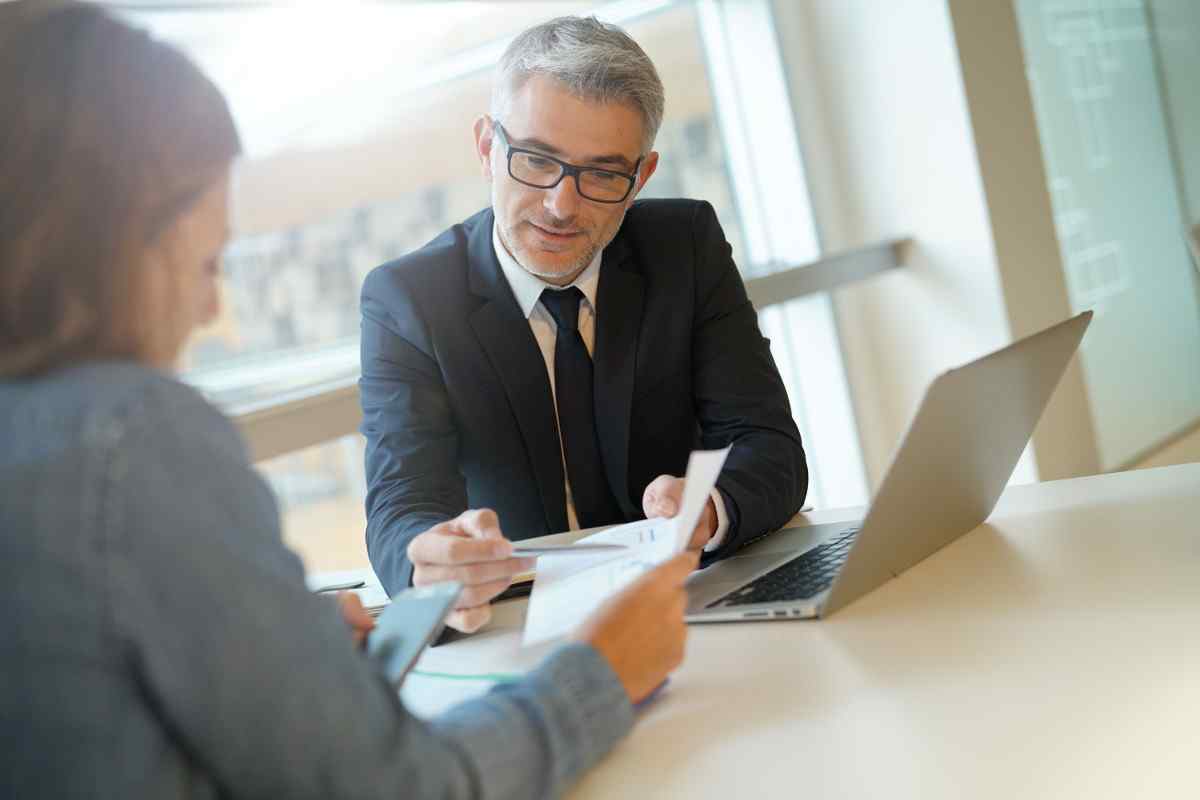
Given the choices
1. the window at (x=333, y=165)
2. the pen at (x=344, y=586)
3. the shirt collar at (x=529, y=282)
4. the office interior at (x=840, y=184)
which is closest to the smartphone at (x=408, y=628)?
the pen at (x=344, y=586)

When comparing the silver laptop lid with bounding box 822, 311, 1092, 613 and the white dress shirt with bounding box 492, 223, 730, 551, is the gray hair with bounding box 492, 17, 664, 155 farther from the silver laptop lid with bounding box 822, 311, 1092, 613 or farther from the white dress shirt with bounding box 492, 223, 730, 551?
the silver laptop lid with bounding box 822, 311, 1092, 613

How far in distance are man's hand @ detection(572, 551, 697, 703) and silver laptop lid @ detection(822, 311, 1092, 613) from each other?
9.2 inches

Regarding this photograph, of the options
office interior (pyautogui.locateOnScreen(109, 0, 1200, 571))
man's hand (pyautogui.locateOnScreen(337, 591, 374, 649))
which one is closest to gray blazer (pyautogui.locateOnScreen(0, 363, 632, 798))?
man's hand (pyautogui.locateOnScreen(337, 591, 374, 649))

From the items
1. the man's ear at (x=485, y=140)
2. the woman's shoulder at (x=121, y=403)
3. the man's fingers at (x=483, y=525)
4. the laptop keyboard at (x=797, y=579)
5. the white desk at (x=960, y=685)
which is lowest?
the white desk at (x=960, y=685)

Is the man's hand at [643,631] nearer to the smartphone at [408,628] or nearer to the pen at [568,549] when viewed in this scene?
the smartphone at [408,628]

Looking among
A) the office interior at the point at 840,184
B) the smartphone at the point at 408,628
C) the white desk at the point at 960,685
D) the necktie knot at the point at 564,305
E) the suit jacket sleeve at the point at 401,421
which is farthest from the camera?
the office interior at the point at 840,184

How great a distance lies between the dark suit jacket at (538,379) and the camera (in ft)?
6.39

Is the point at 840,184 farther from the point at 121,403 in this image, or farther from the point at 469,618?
the point at 121,403

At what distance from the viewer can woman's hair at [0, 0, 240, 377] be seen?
74 cm

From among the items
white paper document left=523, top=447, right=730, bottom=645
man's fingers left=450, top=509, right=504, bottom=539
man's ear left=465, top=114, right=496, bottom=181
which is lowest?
white paper document left=523, top=447, right=730, bottom=645

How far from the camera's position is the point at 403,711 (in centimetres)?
82

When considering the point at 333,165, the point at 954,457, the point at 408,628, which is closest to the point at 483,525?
the point at 408,628

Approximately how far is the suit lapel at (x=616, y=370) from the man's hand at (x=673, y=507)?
0.40 m

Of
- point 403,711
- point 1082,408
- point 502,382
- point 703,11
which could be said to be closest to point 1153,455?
point 1082,408
